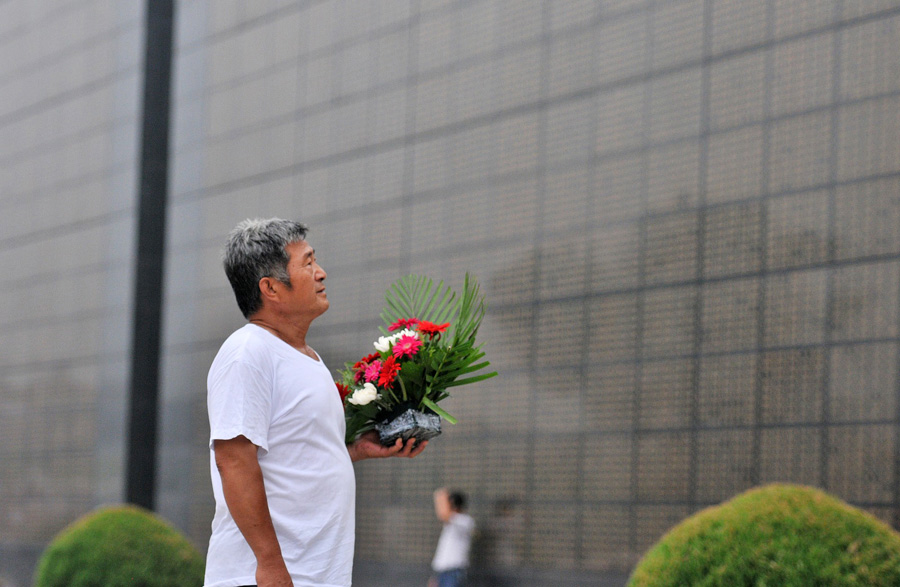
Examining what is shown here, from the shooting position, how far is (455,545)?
945 cm

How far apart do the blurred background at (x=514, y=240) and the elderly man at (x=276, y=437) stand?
5.46 m

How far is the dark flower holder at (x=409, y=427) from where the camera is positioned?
2990 mm

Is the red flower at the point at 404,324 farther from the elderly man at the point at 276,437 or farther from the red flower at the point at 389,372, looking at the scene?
the elderly man at the point at 276,437

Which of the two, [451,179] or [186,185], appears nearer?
[451,179]

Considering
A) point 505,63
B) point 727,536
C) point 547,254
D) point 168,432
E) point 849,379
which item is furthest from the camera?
point 168,432

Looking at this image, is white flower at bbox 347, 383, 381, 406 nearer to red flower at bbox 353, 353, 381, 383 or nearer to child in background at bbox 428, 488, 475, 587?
red flower at bbox 353, 353, 381, 383

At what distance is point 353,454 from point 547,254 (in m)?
6.58

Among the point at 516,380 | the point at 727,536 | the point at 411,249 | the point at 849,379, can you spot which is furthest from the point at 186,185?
the point at 727,536

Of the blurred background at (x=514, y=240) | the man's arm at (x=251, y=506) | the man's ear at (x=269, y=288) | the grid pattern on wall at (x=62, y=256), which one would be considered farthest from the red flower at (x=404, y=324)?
the grid pattern on wall at (x=62, y=256)

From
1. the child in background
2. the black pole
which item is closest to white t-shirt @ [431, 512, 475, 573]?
the child in background

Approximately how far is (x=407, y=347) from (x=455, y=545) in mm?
6654

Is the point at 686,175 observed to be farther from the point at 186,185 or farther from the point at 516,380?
the point at 186,185

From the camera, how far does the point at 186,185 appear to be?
13453mm

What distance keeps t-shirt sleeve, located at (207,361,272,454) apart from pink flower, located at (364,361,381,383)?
641 mm
